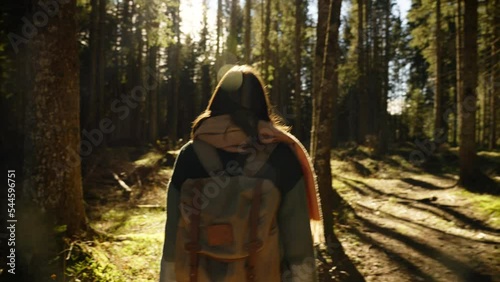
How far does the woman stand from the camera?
201cm

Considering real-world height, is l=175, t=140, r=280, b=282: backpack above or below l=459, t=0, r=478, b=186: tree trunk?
below

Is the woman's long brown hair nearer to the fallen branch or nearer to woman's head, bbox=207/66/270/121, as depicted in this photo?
woman's head, bbox=207/66/270/121

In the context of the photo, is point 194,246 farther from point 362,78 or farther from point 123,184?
point 362,78

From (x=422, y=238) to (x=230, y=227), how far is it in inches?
290

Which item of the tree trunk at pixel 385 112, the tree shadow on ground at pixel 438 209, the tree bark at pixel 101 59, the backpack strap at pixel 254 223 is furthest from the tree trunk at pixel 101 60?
the backpack strap at pixel 254 223

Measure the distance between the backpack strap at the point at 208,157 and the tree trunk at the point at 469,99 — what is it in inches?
469

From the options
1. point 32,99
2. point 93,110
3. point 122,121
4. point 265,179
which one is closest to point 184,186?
point 265,179

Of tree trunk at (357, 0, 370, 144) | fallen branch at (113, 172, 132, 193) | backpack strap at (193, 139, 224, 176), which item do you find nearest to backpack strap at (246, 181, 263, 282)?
backpack strap at (193, 139, 224, 176)

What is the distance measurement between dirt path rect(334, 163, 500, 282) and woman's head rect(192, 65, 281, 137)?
532 centimetres

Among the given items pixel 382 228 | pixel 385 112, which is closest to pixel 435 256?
pixel 382 228

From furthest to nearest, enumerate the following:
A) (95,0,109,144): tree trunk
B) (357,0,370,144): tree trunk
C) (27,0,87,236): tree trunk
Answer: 1. (357,0,370,144): tree trunk
2. (95,0,109,144): tree trunk
3. (27,0,87,236): tree trunk

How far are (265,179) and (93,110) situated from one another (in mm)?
21490

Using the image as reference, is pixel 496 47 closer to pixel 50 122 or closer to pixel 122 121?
pixel 50 122

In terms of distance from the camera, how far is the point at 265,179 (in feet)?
6.65
